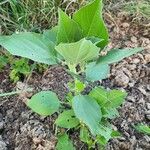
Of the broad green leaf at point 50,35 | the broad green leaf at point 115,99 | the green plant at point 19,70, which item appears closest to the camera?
the broad green leaf at point 50,35

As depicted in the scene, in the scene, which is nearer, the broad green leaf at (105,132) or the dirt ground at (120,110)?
the broad green leaf at (105,132)

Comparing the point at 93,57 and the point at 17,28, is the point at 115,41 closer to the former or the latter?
the point at 17,28

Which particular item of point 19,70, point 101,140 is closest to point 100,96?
point 101,140

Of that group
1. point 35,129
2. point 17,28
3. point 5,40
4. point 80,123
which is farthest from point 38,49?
point 17,28

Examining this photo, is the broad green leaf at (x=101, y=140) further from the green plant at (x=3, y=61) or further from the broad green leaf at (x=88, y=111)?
the green plant at (x=3, y=61)

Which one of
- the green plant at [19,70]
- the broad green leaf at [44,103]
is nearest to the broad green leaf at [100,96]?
the broad green leaf at [44,103]

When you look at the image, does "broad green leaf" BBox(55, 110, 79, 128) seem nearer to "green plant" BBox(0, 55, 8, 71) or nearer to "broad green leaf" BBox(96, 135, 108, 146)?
"broad green leaf" BBox(96, 135, 108, 146)

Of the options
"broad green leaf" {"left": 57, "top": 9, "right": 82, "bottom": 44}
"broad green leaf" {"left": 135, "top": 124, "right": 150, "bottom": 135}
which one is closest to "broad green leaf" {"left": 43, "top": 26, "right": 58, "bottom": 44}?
"broad green leaf" {"left": 57, "top": 9, "right": 82, "bottom": 44}
